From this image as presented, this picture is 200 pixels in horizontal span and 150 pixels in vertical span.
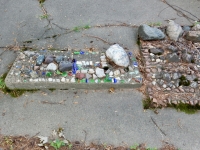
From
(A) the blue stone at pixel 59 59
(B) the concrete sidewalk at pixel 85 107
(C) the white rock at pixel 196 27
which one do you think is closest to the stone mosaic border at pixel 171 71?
(B) the concrete sidewalk at pixel 85 107

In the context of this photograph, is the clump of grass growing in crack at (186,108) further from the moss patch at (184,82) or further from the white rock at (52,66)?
the white rock at (52,66)

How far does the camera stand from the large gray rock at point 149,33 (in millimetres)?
3019

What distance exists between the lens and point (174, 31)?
3.08 metres

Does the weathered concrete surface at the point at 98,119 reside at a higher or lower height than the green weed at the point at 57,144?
higher

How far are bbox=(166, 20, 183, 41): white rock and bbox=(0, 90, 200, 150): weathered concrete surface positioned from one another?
961 mm

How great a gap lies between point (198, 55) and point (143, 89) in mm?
862

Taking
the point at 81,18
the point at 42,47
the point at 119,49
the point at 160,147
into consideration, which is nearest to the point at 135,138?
the point at 160,147

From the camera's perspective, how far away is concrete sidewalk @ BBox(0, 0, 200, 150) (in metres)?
2.35

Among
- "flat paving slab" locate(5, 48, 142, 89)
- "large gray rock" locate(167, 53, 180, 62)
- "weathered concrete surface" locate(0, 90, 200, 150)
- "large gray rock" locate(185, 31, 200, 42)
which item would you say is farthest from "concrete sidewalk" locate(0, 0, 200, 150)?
"large gray rock" locate(167, 53, 180, 62)

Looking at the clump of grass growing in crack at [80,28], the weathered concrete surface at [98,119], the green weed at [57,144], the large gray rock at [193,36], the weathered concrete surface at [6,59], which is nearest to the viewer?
the green weed at [57,144]

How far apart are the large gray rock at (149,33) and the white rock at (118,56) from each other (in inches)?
17.8

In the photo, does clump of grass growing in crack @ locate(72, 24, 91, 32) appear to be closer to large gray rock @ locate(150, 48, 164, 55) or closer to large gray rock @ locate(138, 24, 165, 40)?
large gray rock @ locate(138, 24, 165, 40)

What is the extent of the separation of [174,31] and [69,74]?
146 cm

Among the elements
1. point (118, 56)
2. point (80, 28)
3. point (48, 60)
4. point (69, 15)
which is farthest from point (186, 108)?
point (69, 15)
